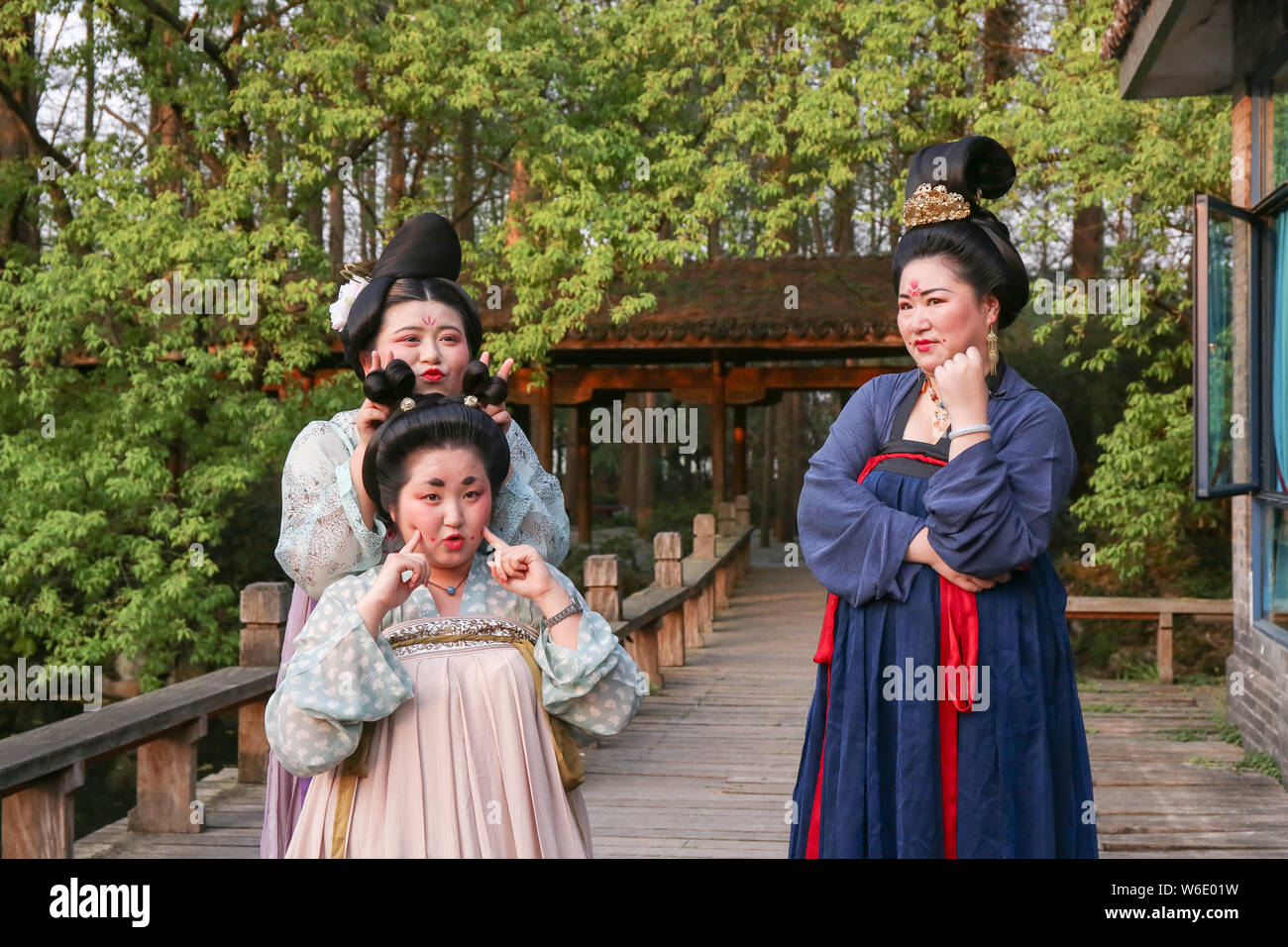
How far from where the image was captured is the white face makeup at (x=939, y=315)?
2785 mm

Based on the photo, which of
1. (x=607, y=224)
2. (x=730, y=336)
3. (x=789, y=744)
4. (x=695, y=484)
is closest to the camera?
(x=789, y=744)

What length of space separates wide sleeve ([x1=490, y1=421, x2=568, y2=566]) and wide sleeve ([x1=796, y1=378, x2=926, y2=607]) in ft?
1.78

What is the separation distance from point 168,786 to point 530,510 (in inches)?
116

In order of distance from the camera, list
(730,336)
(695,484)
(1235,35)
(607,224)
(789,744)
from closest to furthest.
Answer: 1. (1235,35)
2. (789,744)
3. (607,224)
4. (730,336)
5. (695,484)

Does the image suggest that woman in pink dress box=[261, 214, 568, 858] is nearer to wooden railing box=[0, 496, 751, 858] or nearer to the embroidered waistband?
the embroidered waistband

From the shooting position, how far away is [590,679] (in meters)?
2.40

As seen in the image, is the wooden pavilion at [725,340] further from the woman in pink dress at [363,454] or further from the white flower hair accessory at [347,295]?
A: the woman in pink dress at [363,454]

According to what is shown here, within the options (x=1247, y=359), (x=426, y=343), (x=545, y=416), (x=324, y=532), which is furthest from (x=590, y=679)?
(x=545, y=416)

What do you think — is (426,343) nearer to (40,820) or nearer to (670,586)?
(40,820)
